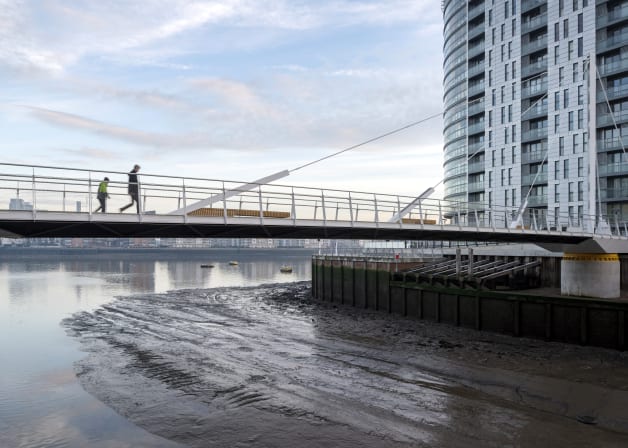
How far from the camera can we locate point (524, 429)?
1521 centimetres

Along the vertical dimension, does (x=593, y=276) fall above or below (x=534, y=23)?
below

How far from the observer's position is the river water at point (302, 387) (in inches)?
590

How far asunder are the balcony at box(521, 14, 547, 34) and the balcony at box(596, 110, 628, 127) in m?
14.2

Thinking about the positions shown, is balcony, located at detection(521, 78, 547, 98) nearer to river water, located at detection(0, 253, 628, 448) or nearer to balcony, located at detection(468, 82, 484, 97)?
balcony, located at detection(468, 82, 484, 97)

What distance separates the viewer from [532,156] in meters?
63.8

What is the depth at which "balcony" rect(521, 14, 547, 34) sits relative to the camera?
61691 mm

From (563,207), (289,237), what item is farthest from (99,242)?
(289,237)

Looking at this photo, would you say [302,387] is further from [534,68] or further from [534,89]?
[534,68]

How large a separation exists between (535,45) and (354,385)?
57.8 meters

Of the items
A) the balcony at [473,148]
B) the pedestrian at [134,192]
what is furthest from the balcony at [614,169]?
the pedestrian at [134,192]

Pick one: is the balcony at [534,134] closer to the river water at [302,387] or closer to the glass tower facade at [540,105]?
the glass tower facade at [540,105]

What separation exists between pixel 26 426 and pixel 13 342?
15871 millimetres

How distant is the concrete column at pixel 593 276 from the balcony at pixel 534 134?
37070 mm

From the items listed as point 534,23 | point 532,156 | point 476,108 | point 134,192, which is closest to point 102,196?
point 134,192
